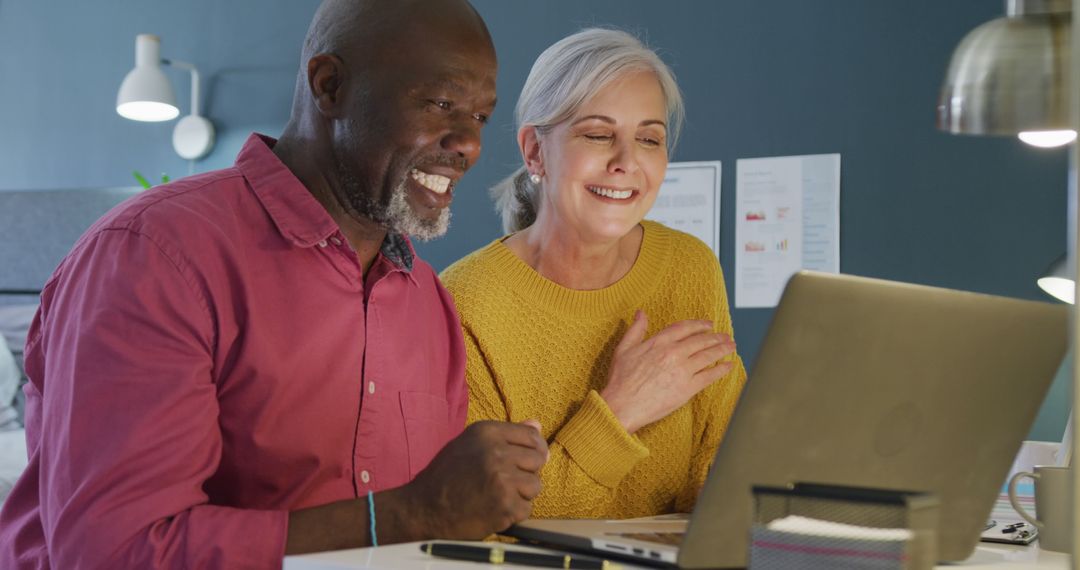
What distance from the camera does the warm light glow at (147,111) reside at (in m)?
4.27

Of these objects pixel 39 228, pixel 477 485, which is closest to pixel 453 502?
pixel 477 485

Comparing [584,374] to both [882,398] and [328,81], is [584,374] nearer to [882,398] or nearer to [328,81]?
[328,81]

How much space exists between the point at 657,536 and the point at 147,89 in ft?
11.8

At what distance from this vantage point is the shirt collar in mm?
1372

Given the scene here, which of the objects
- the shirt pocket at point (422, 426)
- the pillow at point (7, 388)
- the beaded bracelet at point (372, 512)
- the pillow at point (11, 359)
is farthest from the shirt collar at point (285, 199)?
the pillow at point (7, 388)

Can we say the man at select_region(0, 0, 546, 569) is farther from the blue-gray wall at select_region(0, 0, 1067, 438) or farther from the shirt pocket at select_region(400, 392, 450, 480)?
the blue-gray wall at select_region(0, 0, 1067, 438)

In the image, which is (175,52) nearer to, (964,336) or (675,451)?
(675,451)

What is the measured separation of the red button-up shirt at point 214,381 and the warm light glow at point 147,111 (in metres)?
2.96

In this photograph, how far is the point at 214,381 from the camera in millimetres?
1270

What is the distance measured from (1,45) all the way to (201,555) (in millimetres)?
4402

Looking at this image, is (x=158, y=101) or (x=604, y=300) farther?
(x=158, y=101)

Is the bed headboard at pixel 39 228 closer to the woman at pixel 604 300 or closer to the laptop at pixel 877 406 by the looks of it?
the woman at pixel 604 300

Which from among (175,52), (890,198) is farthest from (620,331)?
(175,52)

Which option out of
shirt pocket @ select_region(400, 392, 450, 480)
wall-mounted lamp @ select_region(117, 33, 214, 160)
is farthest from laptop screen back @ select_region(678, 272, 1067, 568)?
wall-mounted lamp @ select_region(117, 33, 214, 160)
